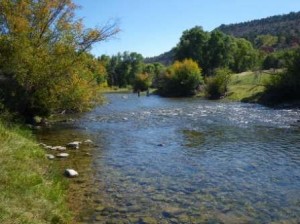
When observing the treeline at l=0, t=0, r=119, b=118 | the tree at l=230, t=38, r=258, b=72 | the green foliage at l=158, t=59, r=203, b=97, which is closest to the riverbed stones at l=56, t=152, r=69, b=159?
the treeline at l=0, t=0, r=119, b=118

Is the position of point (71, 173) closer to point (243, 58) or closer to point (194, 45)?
point (194, 45)

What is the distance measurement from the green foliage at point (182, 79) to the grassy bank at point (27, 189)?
78464 mm

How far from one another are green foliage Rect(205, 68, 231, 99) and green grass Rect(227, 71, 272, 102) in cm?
159

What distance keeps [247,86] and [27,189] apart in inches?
2725

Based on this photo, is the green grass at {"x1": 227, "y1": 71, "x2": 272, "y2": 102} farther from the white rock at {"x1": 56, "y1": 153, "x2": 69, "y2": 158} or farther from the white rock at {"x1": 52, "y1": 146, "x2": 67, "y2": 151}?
the white rock at {"x1": 56, "y1": 153, "x2": 69, "y2": 158}

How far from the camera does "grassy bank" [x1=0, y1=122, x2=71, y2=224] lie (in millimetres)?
9875

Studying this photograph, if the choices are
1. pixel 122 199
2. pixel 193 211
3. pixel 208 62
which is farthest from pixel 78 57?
pixel 208 62

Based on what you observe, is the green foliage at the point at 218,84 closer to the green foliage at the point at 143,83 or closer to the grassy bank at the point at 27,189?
the green foliage at the point at 143,83

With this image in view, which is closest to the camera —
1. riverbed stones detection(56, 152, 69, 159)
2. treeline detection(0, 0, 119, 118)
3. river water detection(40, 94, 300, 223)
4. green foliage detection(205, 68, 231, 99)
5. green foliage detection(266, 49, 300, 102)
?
river water detection(40, 94, 300, 223)

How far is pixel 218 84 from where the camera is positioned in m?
74.7

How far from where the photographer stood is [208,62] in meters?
117

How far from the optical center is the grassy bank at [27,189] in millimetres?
9875

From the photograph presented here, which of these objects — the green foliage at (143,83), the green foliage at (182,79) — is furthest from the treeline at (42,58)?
the green foliage at (143,83)

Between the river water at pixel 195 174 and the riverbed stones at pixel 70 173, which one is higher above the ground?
the riverbed stones at pixel 70 173
